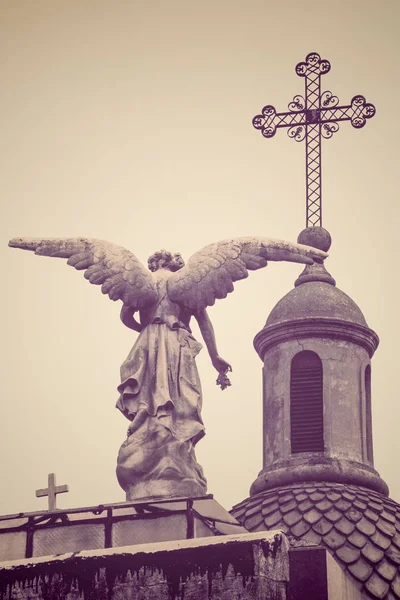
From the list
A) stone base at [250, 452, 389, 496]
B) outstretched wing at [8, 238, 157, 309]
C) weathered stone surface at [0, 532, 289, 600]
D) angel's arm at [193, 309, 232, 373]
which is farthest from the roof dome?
weathered stone surface at [0, 532, 289, 600]

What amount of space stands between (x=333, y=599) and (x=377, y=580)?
7.29 meters

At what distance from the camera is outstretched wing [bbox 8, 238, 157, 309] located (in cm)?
2805

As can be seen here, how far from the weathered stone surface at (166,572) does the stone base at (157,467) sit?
165 centimetres

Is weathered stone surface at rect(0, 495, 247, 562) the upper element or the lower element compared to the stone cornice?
lower

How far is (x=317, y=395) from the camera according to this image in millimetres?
38500

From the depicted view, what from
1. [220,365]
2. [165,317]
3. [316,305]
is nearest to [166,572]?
[165,317]

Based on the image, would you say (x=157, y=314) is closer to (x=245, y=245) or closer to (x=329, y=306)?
(x=245, y=245)

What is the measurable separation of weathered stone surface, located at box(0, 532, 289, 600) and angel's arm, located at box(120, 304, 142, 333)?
3972 millimetres

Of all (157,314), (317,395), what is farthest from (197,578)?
(317,395)

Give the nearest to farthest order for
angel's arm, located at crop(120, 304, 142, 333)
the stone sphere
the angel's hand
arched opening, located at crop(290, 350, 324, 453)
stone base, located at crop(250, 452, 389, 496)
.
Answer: angel's arm, located at crop(120, 304, 142, 333) < the angel's hand < stone base, located at crop(250, 452, 389, 496) < arched opening, located at crop(290, 350, 324, 453) < the stone sphere

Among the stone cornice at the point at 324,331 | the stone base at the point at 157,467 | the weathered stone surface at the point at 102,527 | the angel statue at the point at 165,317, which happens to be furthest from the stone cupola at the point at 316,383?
the weathered stone surface at the point at 102,527

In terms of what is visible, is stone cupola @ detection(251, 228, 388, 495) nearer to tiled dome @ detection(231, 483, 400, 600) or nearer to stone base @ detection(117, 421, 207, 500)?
tiled dome @ detection(231, 483, 400, 600)

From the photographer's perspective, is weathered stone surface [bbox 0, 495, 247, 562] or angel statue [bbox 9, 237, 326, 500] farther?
angel statue [bbox 9, 237, 326, 500]

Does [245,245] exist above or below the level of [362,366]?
below
